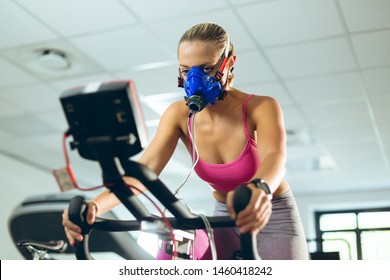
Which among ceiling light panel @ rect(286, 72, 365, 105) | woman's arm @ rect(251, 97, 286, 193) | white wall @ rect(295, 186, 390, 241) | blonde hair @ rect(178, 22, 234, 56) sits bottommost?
→ woman's arm @ rect(251, 97, 286, 193)

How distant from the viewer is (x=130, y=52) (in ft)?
10.7

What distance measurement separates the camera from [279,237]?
107 cm

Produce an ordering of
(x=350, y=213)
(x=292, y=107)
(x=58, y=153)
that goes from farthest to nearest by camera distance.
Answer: (x=58, y=153) < (x=292, y=107) < (x=350, y=213)

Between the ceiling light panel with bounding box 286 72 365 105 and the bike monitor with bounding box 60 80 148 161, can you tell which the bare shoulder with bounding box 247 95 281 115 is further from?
the ceiling light panel with bounding box 286 72 365 105

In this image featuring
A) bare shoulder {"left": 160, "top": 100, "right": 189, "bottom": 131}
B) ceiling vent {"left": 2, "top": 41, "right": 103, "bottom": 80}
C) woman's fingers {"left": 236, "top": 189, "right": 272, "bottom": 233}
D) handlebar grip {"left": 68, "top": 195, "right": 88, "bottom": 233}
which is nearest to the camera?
woman's fingers {"left": 236, "top": 189, "right": 272, "bottom": 233}

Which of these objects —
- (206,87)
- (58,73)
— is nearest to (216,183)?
(206,87)

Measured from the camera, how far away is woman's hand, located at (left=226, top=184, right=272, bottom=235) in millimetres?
686

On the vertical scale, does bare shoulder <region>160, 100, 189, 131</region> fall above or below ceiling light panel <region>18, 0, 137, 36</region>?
below

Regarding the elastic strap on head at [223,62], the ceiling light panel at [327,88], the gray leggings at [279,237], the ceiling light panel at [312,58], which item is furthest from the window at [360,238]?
the ceiling light panel at [327,88]

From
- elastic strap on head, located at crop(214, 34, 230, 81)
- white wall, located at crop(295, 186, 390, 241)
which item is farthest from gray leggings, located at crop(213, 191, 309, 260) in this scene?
white wall, located at crop(295, 186, 390, 241)

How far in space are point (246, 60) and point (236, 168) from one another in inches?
90.4

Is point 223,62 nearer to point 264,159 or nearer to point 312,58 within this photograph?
point 264,159

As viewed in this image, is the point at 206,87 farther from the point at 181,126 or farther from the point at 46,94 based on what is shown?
the point at 46,94

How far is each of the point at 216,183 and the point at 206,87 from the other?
0.84 feet
